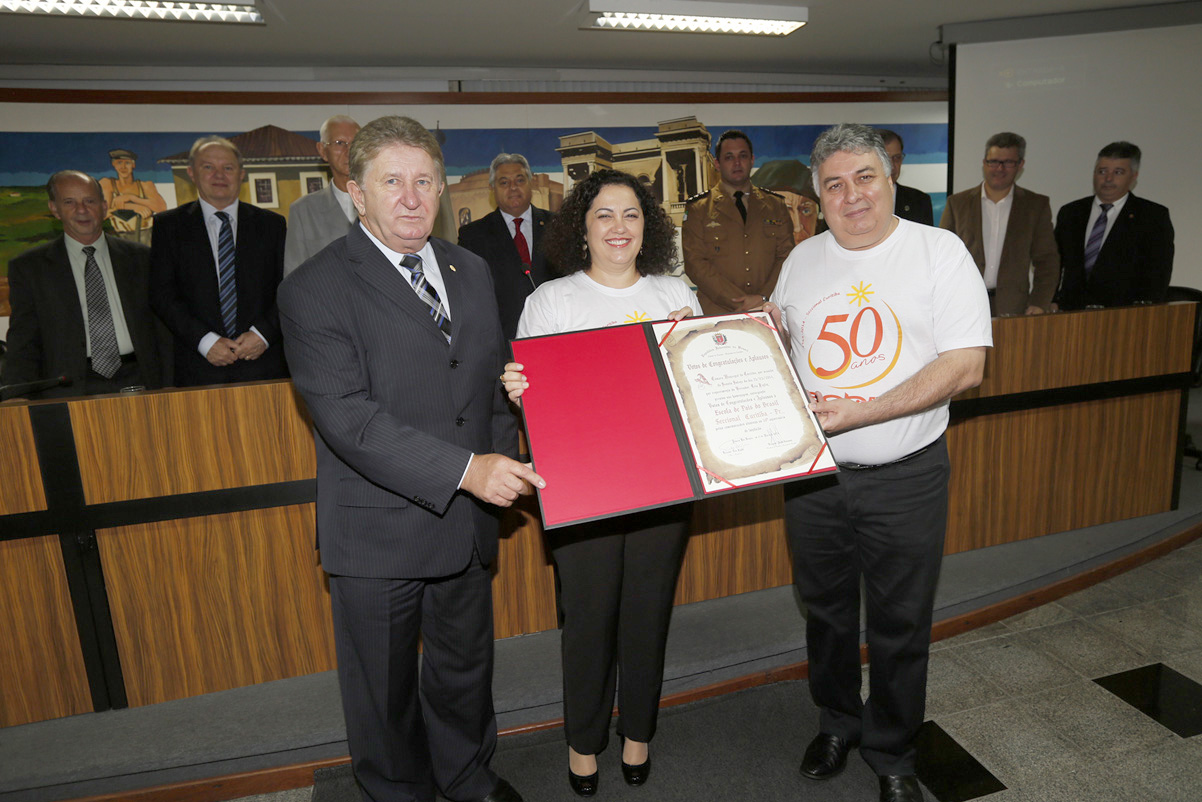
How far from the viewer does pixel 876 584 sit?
192 cm

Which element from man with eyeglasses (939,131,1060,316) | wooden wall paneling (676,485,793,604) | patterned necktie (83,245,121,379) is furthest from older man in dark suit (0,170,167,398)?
man with eyeglasses (939,131,1060,316)

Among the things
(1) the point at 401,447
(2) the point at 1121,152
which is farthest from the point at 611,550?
(2) the point at 1121,152

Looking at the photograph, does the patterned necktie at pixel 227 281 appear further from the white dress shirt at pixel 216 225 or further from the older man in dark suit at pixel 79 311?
the older man in dark suit at pixel 79 311

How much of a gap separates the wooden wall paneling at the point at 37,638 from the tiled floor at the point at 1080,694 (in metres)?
2.75

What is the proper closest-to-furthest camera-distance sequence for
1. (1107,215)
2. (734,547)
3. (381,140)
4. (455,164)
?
(381,140) < (734,547) < (1107,215) < (455,164)

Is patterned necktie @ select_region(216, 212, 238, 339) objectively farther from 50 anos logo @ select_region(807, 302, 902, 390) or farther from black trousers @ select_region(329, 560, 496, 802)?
50 anos logo @ select_region(807, 302, 902, 390)

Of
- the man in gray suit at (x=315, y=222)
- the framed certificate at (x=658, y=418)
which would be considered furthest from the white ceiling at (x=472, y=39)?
the framed certificate at (x=658, y=418)

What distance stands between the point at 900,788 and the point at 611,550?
3.45 feet

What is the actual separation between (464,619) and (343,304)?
2.83 ft

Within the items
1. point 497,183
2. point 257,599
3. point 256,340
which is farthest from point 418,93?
point 257,599

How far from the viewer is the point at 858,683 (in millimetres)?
2061

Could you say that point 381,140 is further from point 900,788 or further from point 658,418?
point 900,788

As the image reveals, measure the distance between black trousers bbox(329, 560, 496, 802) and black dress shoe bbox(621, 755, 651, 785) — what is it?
38 centimetres

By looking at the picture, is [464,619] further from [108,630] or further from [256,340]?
[256,340]
